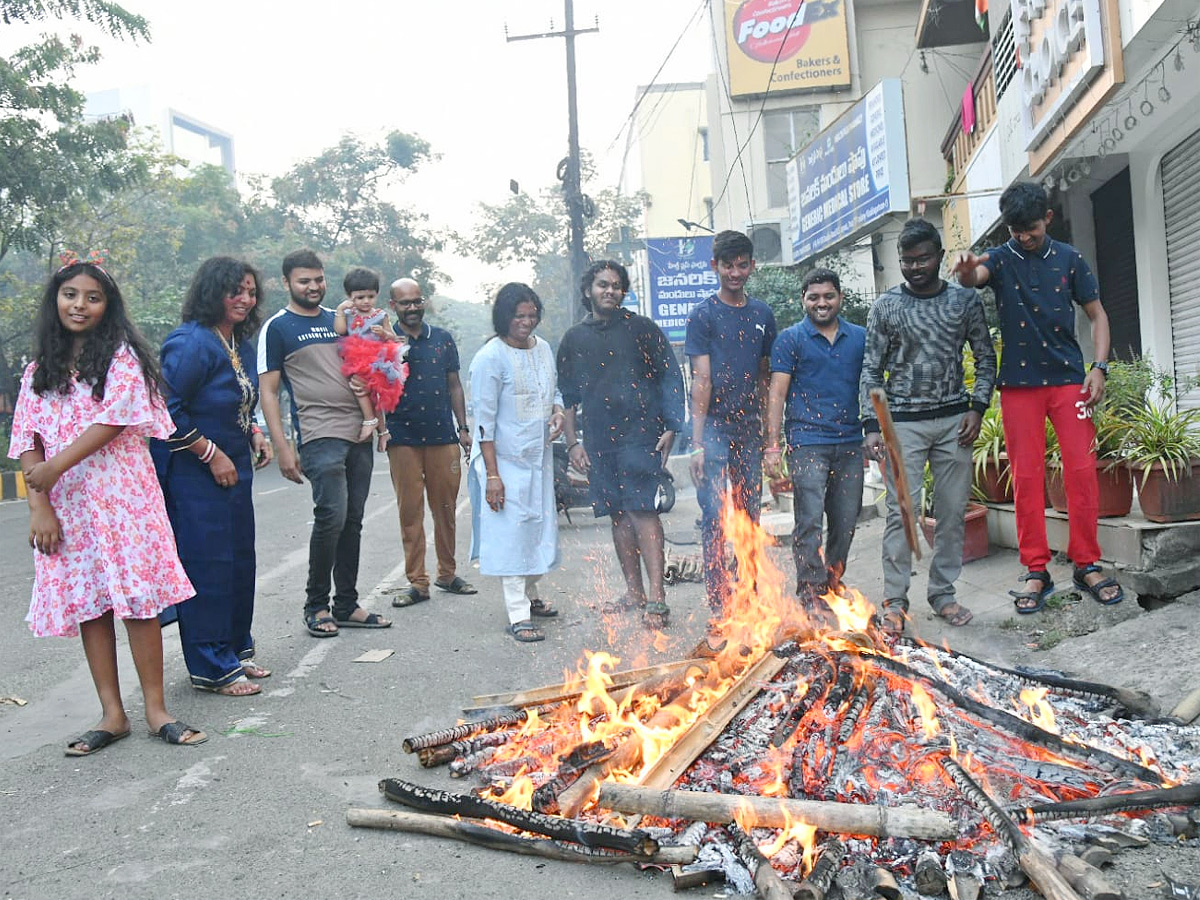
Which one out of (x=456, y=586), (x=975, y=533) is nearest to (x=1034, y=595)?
(x=975, y=533)

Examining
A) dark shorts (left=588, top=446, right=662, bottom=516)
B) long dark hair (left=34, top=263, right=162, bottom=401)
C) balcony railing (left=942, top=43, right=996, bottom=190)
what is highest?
balcony railing (left=942, top=43, right=996, bottom=190)

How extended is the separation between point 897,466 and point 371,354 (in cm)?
318

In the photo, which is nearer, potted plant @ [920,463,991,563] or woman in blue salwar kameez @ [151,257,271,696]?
woman in blue salwar kameez @ [151,257,271,696]

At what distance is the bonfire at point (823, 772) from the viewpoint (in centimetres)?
302

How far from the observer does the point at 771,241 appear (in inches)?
960

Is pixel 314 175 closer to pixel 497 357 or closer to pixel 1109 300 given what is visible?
pixel 1109 300

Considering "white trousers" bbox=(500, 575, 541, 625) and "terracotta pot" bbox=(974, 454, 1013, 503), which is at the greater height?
"terracotta pot" bbox=(974, 454, 1013, 503)

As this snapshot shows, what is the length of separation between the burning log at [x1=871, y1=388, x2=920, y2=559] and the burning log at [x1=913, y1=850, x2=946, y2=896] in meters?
2.50

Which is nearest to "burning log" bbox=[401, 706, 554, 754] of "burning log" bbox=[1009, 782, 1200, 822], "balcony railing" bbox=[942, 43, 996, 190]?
"burning log" bbox=[1009, 782, 1200, 822]

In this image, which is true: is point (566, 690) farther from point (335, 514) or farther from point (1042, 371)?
point (1042, 371)

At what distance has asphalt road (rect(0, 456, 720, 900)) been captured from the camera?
313cm

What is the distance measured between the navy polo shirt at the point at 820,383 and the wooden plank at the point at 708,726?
1752 millimetres

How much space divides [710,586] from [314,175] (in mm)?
37744

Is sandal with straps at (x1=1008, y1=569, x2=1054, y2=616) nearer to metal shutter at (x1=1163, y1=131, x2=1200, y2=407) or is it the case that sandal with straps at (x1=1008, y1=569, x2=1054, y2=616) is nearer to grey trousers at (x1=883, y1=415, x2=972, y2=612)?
grey trousers at (x1=883, y1=415, x2=972, y2=612)
